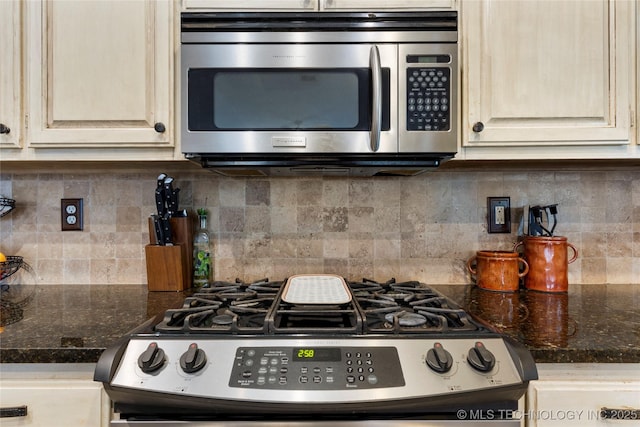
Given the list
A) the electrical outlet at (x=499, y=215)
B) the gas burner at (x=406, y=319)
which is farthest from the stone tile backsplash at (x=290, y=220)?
the gas burner at (x=406, y=319)

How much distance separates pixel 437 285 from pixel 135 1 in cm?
142

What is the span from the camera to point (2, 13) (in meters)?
1.16

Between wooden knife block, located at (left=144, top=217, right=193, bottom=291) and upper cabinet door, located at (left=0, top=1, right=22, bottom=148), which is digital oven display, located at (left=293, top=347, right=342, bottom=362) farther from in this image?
upper cabinet door, located at (left=0, top=1, right=22, bottom=148)

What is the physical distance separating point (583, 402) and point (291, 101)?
3.34 ft

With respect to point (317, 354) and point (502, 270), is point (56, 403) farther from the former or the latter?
point (502, 270)

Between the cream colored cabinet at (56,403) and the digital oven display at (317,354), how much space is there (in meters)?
0.44

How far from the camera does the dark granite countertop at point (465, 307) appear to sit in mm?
810

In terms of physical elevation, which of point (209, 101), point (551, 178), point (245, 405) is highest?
point (209, 101)

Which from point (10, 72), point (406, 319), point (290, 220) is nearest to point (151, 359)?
point (406, 319)

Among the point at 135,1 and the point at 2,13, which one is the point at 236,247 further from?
the point at 2,13

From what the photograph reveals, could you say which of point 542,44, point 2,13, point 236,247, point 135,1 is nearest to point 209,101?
point 135,1

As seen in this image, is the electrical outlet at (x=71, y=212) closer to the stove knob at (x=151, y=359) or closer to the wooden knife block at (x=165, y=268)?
the wooden knife block at (x=165, y=268)

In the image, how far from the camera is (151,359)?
764mm

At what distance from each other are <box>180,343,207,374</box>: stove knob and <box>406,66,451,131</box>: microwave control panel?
802 millimetres
